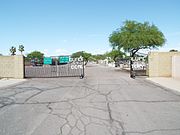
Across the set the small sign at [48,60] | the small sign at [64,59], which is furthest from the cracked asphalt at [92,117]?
the small sign at [48,60]

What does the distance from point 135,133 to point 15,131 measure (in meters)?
2.96

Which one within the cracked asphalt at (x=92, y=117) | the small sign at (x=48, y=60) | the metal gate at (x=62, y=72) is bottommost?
the cracked asphalt at (x=92, y=117)

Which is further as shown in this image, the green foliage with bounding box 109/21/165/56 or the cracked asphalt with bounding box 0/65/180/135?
the green foliage with bounding box 109/21/165/56

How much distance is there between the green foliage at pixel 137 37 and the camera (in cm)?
3603

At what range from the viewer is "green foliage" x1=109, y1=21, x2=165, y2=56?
1419 inches

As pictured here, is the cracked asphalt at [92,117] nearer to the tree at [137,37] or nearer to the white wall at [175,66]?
the white wall at [175,66]

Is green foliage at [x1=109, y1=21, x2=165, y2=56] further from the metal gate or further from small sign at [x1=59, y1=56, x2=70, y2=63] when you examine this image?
small sign at [x1=59, y1=56, x2=70, y2=63]

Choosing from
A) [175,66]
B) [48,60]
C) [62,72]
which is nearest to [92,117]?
[175,66]

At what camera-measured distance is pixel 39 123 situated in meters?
7.26

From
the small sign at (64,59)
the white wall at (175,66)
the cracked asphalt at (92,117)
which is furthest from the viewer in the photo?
the small sign at (64,59)

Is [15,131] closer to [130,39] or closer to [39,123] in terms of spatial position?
[39,123]

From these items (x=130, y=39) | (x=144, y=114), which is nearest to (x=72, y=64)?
(x=130, y=39)

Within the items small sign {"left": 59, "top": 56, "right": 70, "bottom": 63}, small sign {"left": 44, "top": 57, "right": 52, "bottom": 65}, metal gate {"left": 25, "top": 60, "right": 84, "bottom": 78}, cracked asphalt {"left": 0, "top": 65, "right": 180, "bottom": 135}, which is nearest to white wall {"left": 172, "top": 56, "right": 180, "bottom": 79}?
metal gate {"left": 25, "top": 60, "right": 84, "bottom": 78}

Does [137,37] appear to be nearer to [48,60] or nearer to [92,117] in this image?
[48,60]
